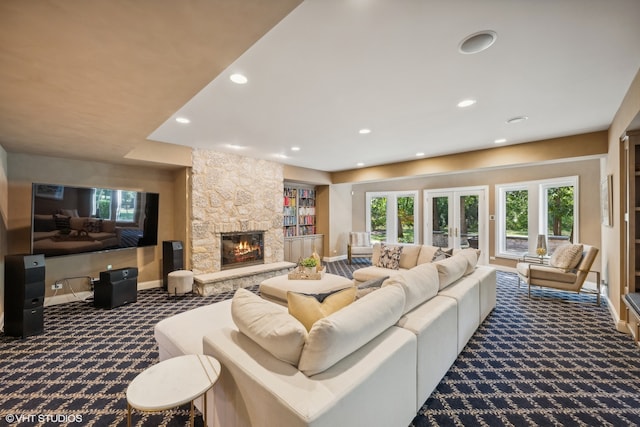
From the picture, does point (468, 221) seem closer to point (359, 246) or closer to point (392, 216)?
point (392, 216)

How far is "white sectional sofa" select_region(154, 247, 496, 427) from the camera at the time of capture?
45.8 inches

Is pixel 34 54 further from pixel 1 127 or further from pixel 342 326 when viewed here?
pixel 342 326

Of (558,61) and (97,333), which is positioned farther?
(97,333)

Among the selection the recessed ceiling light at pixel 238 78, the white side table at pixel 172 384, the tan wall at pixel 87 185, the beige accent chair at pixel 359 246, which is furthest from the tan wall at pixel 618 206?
the tan wall at pixel 87 185

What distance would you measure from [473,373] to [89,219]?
5.10 m

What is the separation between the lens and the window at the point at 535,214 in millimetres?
5312

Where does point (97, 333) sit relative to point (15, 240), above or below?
below

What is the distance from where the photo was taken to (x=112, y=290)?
12.5 feet

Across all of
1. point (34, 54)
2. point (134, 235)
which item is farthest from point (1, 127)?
point (134, 235)

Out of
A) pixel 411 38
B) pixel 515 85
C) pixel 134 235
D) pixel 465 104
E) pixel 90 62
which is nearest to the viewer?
pixel 90 62

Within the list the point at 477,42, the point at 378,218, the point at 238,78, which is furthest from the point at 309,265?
the point at 378,218

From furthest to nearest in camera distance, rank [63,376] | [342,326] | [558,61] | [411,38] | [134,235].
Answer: [134,235] < [63,376] < [558,61] < [411,38] < [342,326]

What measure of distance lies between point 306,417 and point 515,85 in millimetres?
3017

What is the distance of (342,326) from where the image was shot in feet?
4.41
